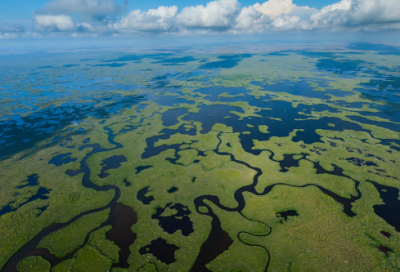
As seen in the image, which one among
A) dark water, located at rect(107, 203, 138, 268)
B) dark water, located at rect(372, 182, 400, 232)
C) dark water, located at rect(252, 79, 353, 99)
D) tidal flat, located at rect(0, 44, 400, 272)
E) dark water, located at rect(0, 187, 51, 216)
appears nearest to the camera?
tidal flat, located at rect(0, 44, 400, 272)

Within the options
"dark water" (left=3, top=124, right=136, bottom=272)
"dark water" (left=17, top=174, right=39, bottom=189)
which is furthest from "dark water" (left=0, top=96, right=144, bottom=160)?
"dark water" (left=3, top=124, right=136, bottom=272)

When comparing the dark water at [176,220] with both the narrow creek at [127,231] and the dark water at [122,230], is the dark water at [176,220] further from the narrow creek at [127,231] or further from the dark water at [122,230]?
the dark water at [122,230]

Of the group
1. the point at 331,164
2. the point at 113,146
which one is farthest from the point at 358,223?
the point at 113,146

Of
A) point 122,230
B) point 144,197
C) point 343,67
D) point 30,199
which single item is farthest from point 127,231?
point 343,67

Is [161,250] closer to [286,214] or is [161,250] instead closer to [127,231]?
[127,231]

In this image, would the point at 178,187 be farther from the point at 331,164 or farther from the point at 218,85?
the point at 218,85

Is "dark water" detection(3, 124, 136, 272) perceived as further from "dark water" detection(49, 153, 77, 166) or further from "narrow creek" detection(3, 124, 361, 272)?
"dark water" detection(49, 153, 77, 166)
